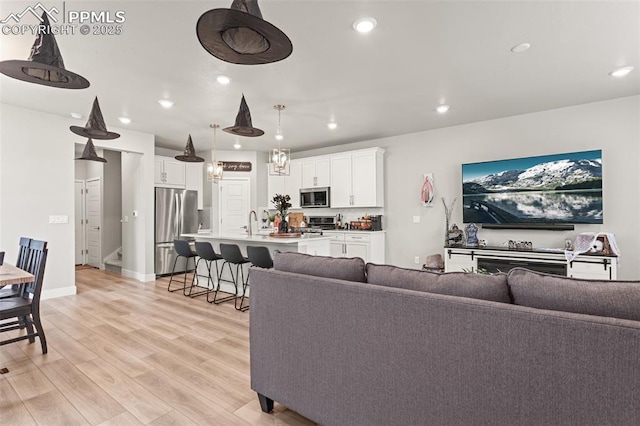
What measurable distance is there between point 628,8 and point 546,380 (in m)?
2.79

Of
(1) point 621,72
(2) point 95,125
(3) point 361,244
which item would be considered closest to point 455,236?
(3) point 361,244

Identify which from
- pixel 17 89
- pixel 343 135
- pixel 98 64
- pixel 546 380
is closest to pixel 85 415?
pixel 546 380

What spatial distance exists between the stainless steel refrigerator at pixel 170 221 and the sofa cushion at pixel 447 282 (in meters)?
5.68

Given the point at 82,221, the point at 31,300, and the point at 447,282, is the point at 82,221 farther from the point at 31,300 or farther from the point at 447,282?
the point at 447,282

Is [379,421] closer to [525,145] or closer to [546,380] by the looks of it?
[546,380]

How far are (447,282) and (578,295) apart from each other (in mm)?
478

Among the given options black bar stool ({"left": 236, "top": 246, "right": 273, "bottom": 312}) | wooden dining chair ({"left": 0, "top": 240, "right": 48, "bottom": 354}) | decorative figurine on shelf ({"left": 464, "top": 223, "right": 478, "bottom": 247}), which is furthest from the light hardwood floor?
decorative figurine on shelf ({"left": 464, "top": 223, "right": 478, "bottom": 247})

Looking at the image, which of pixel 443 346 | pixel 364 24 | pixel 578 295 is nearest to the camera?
pixel 578 295

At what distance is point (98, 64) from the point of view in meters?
3.14

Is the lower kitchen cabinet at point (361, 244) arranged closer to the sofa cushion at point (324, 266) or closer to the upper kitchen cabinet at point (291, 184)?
the upper kitchen cabinet at point (291, 184)

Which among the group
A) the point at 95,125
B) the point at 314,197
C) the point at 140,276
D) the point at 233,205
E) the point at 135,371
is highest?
the point at 95,125

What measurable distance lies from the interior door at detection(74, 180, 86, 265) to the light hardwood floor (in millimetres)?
4153

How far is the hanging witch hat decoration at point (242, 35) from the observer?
1408mm

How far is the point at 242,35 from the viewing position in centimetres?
161
